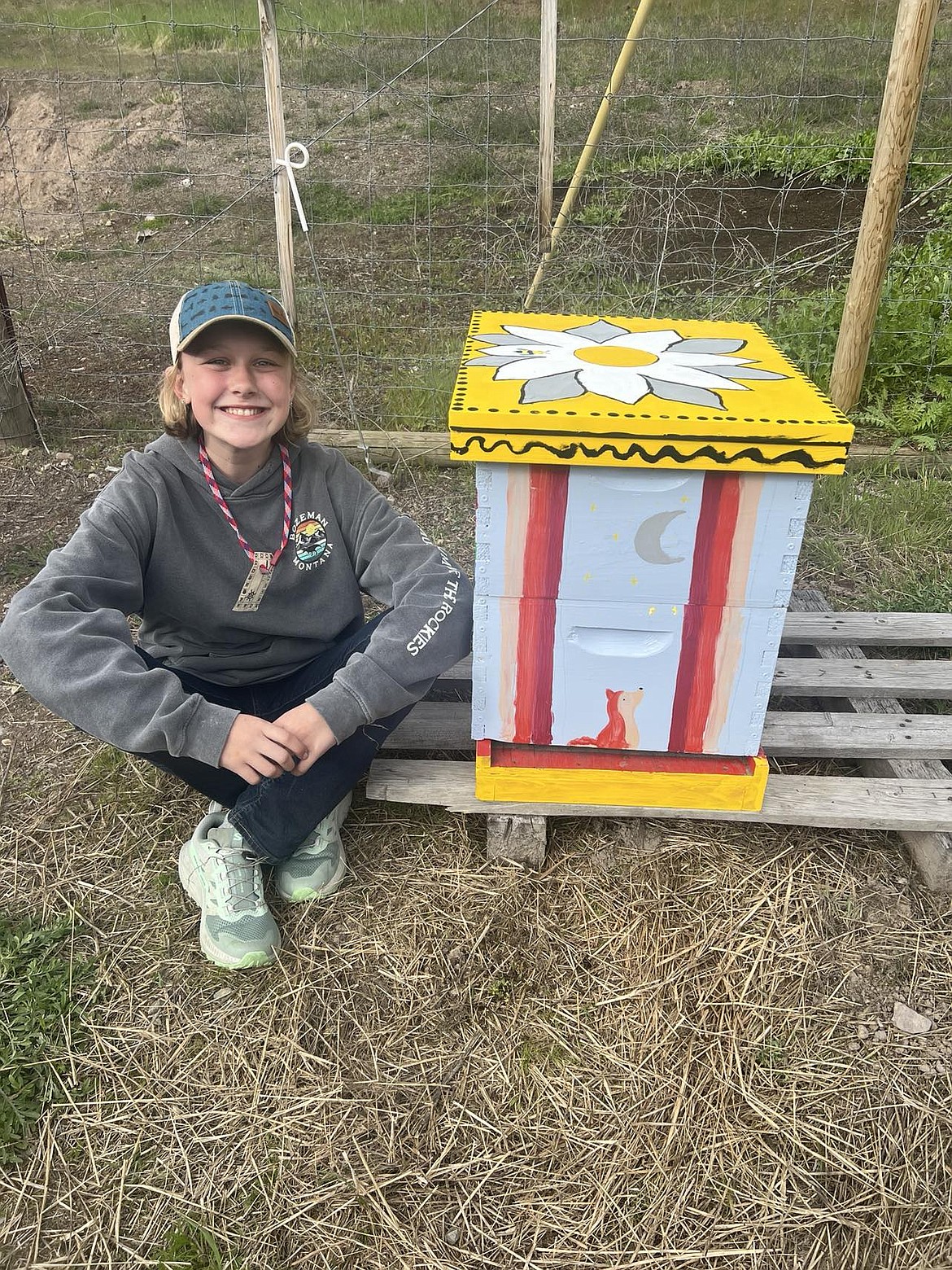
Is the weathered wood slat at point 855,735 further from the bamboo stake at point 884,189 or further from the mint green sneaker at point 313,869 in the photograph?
the bamboo stake at point 884,189

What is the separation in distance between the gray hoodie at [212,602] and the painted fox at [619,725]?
33cm

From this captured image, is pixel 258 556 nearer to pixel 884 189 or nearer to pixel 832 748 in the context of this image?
pixel 832 748

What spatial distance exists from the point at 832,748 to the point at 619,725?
0.62 meters

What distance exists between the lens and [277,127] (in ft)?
11.8

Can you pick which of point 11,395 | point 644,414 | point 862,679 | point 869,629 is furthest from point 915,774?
point 11,395

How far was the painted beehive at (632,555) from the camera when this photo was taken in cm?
172

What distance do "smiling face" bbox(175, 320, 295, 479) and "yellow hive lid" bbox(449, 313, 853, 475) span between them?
39cm

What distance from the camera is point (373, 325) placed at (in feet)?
15.1

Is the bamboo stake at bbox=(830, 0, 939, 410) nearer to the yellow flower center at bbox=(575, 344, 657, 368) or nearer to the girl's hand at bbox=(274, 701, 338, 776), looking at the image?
the yellow flower center at bbox=(575, 344, 657, 368)

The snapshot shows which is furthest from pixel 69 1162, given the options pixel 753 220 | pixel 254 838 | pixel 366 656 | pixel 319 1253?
pixel 753 220

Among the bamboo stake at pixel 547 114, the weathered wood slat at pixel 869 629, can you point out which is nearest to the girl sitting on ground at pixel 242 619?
the weathered wood slat at pixel 869 629

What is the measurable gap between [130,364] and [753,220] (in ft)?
12.9

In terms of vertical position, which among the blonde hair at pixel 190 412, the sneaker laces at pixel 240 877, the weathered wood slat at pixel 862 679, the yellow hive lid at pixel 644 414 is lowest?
the sneaker laces at pixel 240 877

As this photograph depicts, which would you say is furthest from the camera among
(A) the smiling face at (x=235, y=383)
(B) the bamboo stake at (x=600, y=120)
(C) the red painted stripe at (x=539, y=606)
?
(B) the bamboo stake at (x=600, y=120)
